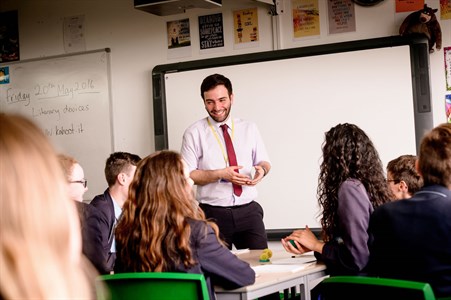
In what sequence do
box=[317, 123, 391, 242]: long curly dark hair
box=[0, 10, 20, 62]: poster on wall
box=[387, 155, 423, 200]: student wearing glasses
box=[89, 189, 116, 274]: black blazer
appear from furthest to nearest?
box=[0, 10, 20, 62]: poster on wall → box=[387, 155, 423, 200]: student wearing glasses → box=[89, 189, 116, 274]: black blazer → box=[317, 123, 391, 242]: long curly dark hair

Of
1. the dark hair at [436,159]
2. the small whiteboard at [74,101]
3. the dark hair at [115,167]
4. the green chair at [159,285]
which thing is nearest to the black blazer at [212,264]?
the green chair at [159,285]

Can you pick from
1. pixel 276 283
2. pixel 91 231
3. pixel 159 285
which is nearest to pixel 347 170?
pixel 276 283

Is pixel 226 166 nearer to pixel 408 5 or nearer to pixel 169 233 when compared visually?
pixel 408 5

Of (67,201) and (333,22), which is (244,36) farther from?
(67,201)

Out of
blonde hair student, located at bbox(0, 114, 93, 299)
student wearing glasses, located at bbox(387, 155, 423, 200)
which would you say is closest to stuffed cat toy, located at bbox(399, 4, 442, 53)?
student wearing glasses, located at bbox(387, 155, 423, 200)

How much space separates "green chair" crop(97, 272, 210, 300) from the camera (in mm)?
2176

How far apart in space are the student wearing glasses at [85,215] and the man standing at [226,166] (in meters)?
0.97

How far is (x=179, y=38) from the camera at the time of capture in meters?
5.55

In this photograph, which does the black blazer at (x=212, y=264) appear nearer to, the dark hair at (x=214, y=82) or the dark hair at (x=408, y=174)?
the dark hair at (x=408, y=174)

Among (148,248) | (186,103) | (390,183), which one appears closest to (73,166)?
(148,248)

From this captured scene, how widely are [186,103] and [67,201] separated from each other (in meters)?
4.62

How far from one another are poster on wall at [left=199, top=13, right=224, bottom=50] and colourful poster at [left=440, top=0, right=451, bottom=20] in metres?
1.67

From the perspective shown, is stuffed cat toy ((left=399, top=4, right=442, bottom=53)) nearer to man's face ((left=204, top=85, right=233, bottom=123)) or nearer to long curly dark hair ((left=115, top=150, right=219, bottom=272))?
man's face ((left=204, top=85, right=233, bottom=123))

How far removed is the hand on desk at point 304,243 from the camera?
2988 millimetres
